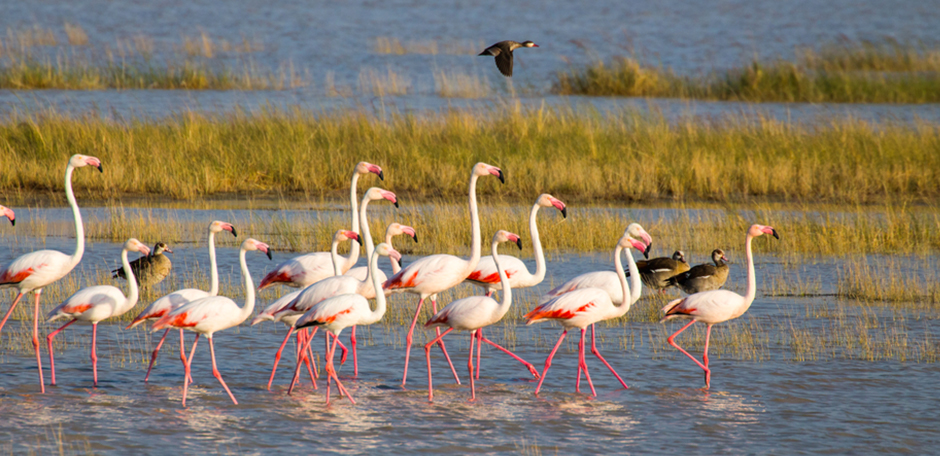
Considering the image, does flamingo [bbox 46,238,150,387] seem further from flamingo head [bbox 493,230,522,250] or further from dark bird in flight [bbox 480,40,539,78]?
dark bird in flight [bbox 480,40,539,78]

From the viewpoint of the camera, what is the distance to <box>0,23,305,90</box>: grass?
26000mm

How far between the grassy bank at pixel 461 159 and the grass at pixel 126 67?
345 inches

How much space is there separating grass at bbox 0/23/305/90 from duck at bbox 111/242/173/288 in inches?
675

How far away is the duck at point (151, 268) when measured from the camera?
10.1 meters

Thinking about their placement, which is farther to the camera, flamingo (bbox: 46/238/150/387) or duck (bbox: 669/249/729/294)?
duck (bbox: 669/249/729/294)

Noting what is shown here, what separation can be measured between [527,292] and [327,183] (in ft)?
21.3

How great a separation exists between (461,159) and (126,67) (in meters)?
15.1

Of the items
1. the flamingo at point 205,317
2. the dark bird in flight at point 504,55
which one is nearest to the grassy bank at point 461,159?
the dark bird in flight at point 504,55

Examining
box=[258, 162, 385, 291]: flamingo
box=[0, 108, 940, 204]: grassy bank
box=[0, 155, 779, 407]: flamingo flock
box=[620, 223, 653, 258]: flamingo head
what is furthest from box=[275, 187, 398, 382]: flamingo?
box=[0, 108, 940, 204]: grassy bank

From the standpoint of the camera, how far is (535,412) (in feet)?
23.4

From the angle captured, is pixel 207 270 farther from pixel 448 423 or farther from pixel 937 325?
pixel 937 325

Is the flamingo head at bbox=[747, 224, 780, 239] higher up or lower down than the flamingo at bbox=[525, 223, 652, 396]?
higher up

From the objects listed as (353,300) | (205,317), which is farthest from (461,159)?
(205,317)

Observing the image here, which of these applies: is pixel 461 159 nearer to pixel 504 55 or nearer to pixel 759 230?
pixel 504 55
